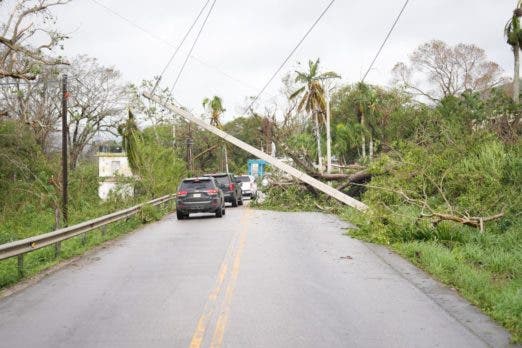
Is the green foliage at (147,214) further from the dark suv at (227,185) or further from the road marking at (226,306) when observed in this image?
the road marking at (226,306)

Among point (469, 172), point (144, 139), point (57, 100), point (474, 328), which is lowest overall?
point (474, 328)

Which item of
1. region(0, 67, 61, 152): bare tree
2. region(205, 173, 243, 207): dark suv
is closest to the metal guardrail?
region(205, 173, 243, 207): dark suv

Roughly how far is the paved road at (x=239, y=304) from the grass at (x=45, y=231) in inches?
24.8

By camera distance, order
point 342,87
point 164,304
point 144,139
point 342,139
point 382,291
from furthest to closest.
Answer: point 342,87
point 342,139
point 144,139
point 382,291
point 164,304

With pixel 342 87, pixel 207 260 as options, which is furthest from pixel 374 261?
pixel 342 87

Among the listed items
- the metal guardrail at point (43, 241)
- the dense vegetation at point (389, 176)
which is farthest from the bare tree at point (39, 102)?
the metal guardrail at point (43, 241)

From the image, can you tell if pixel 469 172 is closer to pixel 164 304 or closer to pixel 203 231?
pixel 203 231

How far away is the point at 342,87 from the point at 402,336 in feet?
239

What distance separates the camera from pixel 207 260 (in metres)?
13.3

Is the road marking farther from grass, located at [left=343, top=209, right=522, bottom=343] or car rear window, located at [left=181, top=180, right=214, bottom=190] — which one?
car rear window, located at [left=181, top=180, right=214, bottom=190]

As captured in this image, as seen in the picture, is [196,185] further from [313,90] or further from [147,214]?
[313,90]

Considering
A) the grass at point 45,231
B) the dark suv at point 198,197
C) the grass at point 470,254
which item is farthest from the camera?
the dark suv at point 198,197

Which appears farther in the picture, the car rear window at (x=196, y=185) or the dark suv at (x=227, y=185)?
the dark suv at (x=227, y=185)

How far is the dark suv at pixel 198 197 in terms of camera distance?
83.5 feet
